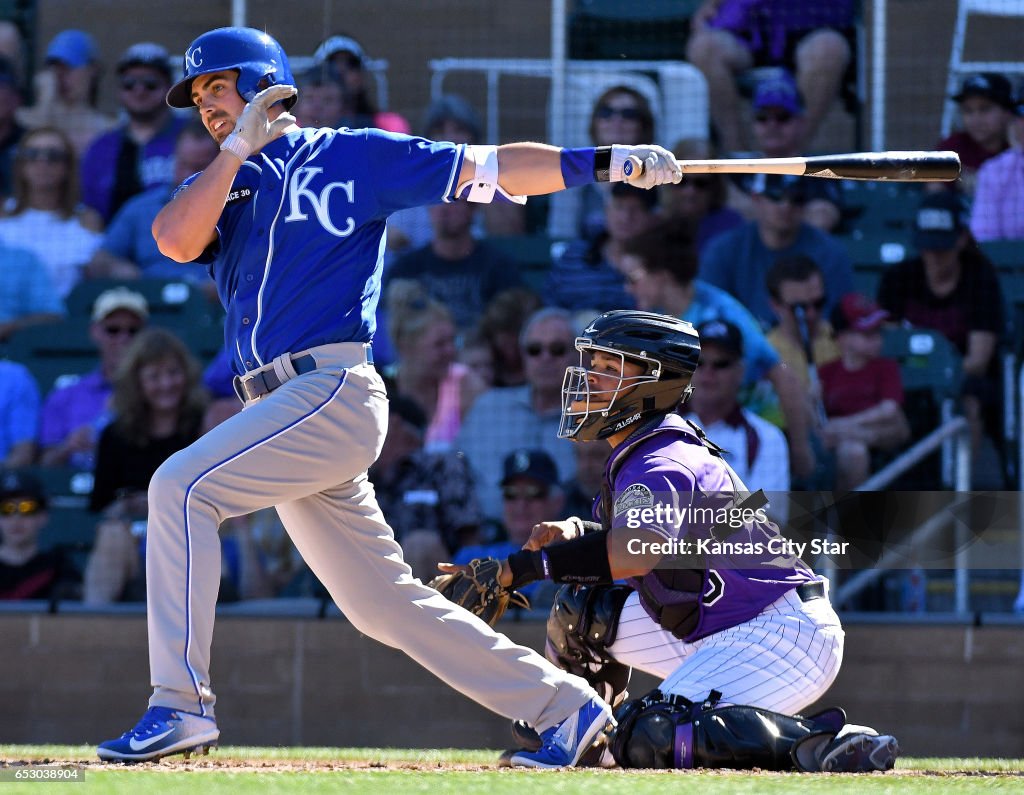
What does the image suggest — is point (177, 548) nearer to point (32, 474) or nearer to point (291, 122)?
point (291, 122)

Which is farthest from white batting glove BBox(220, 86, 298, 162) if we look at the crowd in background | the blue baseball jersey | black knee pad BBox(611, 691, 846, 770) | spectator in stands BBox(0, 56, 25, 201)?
spectator in stands BBox(0, 56, 25, 201)

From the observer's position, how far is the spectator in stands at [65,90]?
7711 mm

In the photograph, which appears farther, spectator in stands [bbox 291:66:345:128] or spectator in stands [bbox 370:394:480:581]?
spectator in stands [bbox 291:66:345:128]

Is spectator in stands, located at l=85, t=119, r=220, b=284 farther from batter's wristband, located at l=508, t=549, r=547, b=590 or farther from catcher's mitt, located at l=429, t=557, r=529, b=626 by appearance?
batter's wristband, located at l=508, t=549, r=547, b=590

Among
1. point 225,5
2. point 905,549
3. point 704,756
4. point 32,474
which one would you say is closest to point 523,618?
point 905,549

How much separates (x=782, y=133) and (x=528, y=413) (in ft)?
5.97

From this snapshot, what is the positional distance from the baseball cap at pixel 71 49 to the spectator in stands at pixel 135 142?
19 centimetres

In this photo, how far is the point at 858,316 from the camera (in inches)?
267

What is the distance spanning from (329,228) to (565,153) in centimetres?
59

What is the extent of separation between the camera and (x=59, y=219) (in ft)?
24.7

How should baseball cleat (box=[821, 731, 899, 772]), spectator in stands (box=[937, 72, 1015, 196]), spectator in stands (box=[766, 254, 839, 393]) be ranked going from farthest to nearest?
spectator in stands (box=[937, 72, 1015, 196]) → spectator in stands (box=[766, 254, 839, 393]) → baseball cleat (box=[821, 731, 899, 772])

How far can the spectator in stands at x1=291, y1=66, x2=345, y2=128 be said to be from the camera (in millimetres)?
7277

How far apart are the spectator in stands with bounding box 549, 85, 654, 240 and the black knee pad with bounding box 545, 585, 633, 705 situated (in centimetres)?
325

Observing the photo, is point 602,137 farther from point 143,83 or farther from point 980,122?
point 143,83
